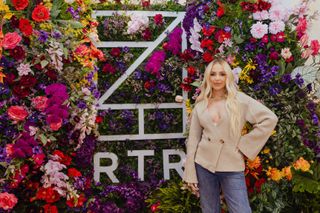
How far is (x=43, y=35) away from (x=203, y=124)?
5.07 feet

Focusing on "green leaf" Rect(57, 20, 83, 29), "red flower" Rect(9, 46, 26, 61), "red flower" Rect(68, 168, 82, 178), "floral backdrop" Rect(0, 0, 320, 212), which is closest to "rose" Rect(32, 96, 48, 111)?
"floral backdrop" Rect(0, 0, 320, 212)

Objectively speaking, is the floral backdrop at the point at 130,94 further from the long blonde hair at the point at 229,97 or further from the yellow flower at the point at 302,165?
the long blonde hair at the point at 229,97

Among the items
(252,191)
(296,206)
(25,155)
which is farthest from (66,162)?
(296,206)

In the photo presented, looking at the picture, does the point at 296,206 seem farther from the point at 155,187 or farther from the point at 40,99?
the point at 40,99

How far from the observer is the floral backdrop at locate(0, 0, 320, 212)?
3479mm

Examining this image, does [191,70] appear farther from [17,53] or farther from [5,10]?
[5,10]

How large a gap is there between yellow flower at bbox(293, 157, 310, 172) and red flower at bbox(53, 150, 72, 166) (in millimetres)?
1976

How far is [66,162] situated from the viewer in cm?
369

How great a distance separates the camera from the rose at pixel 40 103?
346 cm

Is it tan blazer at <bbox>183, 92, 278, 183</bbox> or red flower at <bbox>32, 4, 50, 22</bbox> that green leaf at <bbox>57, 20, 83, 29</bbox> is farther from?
tan blazer at <bbox>183, 92, 278, 183</bbox>

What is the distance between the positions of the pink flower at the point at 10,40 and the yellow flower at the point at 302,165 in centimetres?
255

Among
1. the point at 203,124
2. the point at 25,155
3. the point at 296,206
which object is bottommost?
the point at 296,206

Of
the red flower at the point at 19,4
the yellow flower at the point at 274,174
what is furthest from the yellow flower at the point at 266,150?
the red flower at the point at 19,4

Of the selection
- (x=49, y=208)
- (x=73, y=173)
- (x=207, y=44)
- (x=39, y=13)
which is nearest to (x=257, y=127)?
(x=207, y=44)
